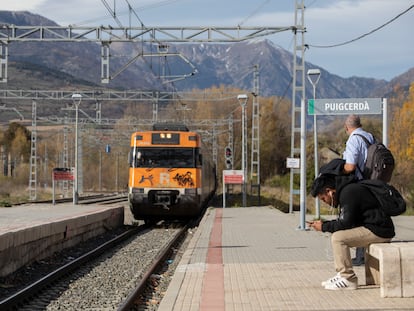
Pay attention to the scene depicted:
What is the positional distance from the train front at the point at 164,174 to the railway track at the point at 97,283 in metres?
7.02

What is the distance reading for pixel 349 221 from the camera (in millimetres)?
8211

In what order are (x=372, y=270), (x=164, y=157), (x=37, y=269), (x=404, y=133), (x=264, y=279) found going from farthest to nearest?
(x=404, y=133) < (x=164, y=157) < (x=37, y=269) < (x=264, y=279) < (x=372, y=270)

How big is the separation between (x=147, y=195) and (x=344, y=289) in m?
16.4

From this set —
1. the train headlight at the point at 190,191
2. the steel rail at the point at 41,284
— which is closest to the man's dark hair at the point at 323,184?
the steel rail at the point at 41,284

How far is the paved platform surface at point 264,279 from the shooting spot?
25.6ft

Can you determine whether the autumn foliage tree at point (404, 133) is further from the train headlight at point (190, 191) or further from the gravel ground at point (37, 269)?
the gravel ground at point (37, 269)

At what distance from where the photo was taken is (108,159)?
3698 inches

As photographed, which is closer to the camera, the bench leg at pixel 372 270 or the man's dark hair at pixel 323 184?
A: the man's dark hair at pixel 323 184

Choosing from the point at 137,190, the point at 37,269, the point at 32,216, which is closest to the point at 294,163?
the point at 137,190

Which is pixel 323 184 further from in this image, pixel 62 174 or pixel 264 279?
pixel 62 174

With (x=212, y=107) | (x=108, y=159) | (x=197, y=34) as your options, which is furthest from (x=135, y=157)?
(x=108, y=159)

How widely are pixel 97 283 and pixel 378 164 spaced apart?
189 inches

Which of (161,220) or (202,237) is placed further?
(161,220)

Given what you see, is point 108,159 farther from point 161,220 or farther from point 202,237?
point 202,237
